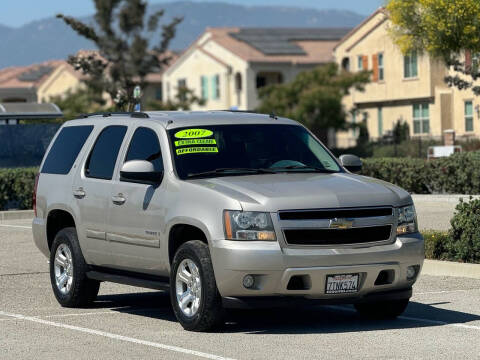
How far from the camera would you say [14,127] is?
32.9 m

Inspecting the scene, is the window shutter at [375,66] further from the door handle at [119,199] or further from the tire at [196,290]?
the tire at [196,290]

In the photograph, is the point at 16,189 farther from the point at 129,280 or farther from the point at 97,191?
the point at 129,280

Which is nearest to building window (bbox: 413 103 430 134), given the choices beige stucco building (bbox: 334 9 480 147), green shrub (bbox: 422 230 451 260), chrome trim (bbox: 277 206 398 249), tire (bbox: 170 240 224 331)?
beige stucco building (bbox: 334 9 480 147)

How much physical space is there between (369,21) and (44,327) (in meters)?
58.0

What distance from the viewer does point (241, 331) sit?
10781 millimetres

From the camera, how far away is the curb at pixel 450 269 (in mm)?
14258

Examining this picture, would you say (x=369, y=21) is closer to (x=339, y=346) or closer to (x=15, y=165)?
(x=15, y=165)

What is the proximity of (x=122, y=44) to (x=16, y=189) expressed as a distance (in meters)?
36.4

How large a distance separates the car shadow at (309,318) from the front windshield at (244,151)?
138 centimetres

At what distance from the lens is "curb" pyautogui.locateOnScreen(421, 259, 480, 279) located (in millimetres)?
14258

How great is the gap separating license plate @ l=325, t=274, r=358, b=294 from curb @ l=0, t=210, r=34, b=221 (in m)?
19.0

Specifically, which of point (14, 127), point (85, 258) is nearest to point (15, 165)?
point (14, 127)

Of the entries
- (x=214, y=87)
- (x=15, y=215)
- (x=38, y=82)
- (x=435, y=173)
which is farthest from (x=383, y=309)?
(x=38, y=82)

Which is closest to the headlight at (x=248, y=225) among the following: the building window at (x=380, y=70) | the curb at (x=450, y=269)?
the curb at (x=450, y=269)
